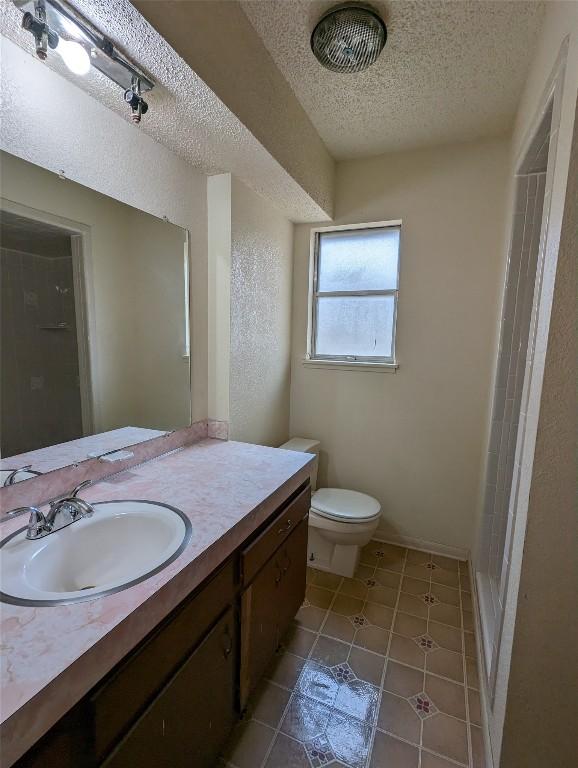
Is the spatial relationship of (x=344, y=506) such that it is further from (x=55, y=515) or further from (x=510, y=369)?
(x=55, y=515)

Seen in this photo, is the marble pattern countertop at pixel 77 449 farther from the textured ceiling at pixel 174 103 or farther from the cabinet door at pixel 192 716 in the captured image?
the textured ceiling at pixel 174 103

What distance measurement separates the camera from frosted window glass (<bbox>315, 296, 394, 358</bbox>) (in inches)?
98.7

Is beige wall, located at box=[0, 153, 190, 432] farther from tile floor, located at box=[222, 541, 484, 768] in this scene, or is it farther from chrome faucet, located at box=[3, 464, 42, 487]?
tile floor, located at box=[222, 541, 484, 768]

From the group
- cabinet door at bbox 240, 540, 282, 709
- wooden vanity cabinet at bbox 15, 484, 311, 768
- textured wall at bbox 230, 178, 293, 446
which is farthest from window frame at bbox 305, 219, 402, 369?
cabinet door at bbox 240, 540, 282, 709

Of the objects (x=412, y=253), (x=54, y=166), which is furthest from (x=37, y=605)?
(x=412, y=253)

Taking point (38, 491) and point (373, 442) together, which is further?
point (373, 442)

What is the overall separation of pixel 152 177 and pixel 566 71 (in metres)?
1.45

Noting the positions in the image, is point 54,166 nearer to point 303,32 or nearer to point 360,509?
point 303,32

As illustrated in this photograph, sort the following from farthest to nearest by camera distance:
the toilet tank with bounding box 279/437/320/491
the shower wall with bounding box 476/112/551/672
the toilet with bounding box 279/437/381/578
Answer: the toilet tank with bounding box 279/437/320/491 → the toilet with bounding box 279/437/381/578 → the shower wall with bounding box 476/112/551/672

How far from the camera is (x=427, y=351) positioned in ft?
7.70

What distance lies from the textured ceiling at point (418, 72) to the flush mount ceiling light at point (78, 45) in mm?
572

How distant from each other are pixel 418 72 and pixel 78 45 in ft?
4.59

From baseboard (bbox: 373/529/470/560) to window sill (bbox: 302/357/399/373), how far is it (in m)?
1.17

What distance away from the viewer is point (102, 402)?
1373 millimetres
